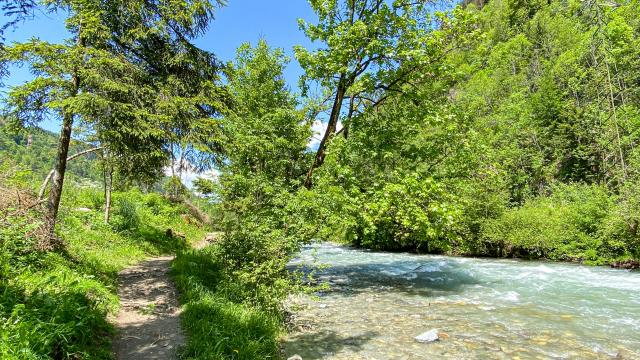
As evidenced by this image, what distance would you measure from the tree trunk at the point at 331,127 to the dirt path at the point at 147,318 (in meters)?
5.62

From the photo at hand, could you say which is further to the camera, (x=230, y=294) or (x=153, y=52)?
(x=153, y=52)

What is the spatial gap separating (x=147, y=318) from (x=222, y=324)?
178 cm

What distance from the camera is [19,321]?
4.69 meters

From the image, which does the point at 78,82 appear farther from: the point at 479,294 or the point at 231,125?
the point at 479,294

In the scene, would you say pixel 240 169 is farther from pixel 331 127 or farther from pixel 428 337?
pixel 428 337

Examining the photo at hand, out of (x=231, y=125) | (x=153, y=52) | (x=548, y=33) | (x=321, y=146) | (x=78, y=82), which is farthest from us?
(x=548, y=33)

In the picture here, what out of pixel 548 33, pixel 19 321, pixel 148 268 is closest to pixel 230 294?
pixel 19 321

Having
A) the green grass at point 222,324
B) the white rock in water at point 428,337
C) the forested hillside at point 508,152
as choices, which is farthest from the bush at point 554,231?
the green grass at point 222,324

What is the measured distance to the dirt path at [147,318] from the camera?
5904mm

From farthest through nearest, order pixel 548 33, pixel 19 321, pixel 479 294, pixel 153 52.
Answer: pixel 548 33, pixel 479 294, pixel 153 52, pixel 19 321

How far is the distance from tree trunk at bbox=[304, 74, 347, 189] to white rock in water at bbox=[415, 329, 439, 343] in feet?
21.6

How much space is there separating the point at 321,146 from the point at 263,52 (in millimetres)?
6959

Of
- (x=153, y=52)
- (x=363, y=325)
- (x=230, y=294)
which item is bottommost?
(x=363, y=325)

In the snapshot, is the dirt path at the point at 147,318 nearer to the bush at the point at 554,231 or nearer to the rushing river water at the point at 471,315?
the rushing river water at the point at 471,315
